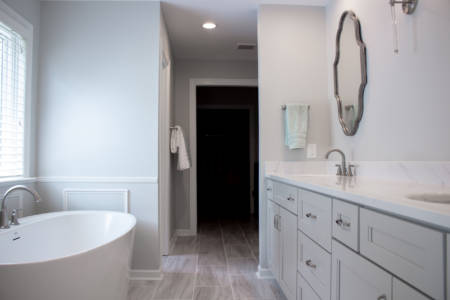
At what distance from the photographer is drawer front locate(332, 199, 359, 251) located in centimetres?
103

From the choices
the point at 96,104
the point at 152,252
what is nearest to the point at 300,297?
the point at 152,252

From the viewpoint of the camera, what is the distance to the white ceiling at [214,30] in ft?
8.36

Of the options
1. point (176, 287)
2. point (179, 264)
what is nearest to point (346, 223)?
point (176, 287)

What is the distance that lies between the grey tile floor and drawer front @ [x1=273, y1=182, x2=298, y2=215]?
73cm

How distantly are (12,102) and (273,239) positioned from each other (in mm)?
2303

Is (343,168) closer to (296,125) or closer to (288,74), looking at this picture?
(296,125)

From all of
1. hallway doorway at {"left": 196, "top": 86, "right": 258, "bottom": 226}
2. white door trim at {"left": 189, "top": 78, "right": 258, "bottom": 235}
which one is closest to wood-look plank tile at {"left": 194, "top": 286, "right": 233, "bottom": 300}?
white door trim at {"left": 189, "top": 78, "right": 258, "bottom": 235}

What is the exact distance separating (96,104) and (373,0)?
7.39 ft

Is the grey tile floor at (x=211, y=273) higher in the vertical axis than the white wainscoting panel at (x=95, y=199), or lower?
lower

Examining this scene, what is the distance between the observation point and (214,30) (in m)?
3.04

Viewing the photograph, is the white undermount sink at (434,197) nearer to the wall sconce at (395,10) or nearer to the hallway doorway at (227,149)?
the wall sconce at (395,10)

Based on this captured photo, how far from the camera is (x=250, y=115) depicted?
5570 mm

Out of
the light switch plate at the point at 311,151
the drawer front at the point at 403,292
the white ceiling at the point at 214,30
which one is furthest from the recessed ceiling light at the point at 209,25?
the drawer front at the point at 403,292

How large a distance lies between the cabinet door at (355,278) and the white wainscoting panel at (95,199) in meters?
1.82
